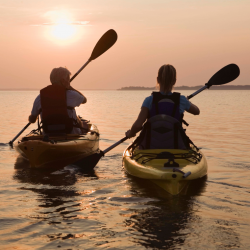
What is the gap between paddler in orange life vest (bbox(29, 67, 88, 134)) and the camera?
734cm

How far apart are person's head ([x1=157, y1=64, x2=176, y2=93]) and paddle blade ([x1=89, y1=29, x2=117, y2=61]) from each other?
5.56m

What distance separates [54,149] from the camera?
6895 mm

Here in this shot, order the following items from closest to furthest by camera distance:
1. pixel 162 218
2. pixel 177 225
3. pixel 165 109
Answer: pixel 177 225 → pixel 162 218 → pixel 165 109

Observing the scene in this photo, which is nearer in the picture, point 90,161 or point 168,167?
point 168,167

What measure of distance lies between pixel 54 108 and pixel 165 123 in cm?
247

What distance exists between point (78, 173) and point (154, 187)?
7.69ft

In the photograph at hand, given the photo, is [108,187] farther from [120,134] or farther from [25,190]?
[120,134]

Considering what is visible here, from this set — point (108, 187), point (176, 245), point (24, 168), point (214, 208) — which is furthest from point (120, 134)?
point (176, 245)

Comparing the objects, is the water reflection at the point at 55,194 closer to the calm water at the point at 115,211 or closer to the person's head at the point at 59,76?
the calm water at the point at 115,211

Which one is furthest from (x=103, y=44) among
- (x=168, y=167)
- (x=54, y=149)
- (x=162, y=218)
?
(x=162, y=218)

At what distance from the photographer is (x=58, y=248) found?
3.76m

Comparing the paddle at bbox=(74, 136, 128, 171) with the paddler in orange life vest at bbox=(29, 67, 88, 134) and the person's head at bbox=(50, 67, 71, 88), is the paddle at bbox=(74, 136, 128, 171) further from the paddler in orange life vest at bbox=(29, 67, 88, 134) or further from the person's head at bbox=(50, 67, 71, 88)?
the person's head at bbox=(50, 67, 71, 88)

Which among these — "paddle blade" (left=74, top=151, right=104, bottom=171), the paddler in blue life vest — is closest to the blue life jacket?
the paddler in blue life vest

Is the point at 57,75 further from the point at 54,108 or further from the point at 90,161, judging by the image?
the point at 90,161
